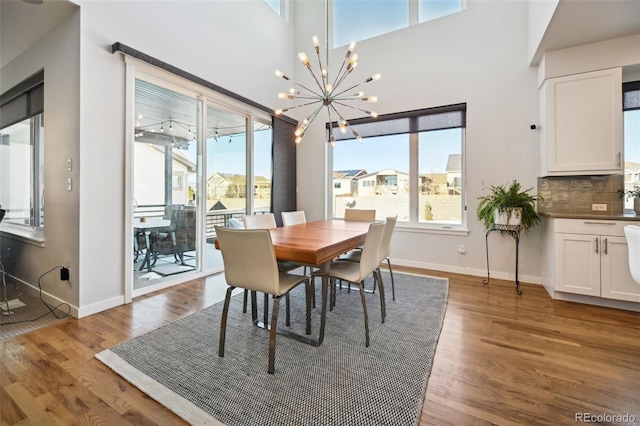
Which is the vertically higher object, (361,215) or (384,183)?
(384,183)

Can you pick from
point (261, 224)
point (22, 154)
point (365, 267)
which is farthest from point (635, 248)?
point (22, 154)

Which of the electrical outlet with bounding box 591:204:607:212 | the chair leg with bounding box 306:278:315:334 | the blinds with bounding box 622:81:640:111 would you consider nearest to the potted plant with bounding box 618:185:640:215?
the electrical outlet with bounding box 591:204:607:212

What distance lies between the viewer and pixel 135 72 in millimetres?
2838

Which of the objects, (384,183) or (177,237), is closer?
(177,237)

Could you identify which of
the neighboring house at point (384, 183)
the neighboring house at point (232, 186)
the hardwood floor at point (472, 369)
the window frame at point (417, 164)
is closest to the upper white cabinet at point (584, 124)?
the window frame at point (417, 164)

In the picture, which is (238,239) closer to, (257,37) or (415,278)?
(415,278)

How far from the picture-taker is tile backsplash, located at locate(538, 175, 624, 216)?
3.00 m

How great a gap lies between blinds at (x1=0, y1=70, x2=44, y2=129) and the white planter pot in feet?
17.0

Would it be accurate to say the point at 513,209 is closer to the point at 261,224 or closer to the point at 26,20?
the point at 261,224

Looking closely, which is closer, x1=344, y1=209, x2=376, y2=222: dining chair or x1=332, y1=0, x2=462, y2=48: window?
x1=344, y1=209, x2=376, y2=222: dining chair

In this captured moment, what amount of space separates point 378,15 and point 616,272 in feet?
15.3

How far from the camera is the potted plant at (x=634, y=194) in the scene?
2809mm

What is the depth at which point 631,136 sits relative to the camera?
3.02 m

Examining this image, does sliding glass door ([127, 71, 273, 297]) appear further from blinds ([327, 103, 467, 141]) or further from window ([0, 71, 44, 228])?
blinds ([327, 103, 467, 141])
